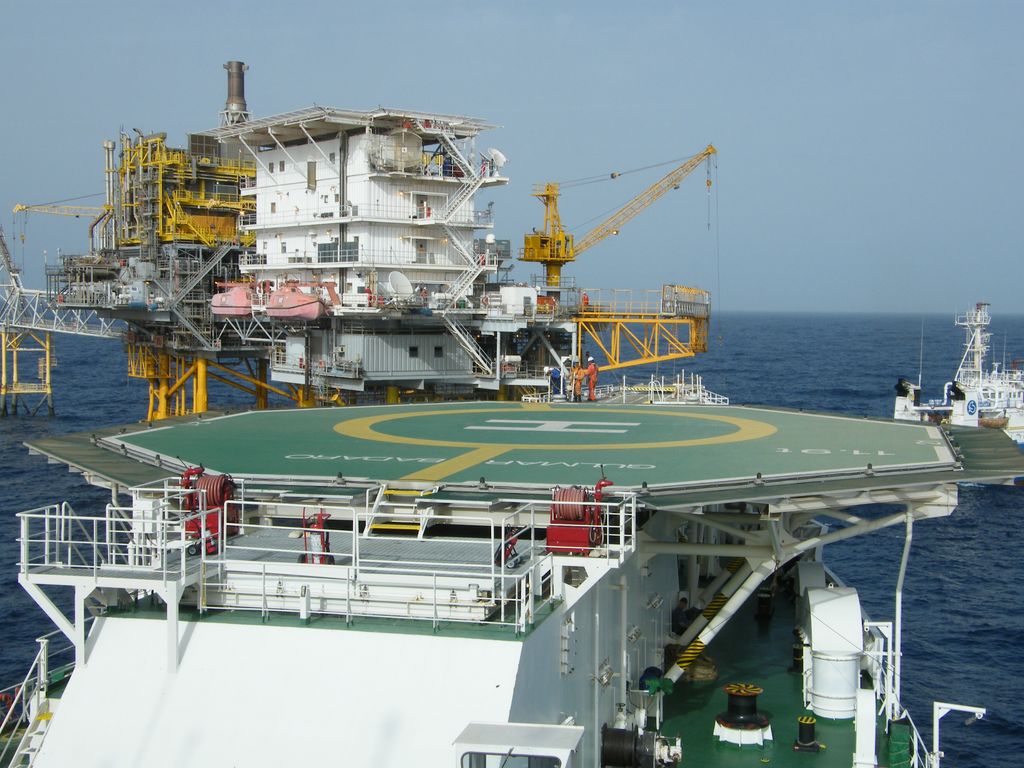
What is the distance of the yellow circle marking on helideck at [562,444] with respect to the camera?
73.4 ft

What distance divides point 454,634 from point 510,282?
35.6m

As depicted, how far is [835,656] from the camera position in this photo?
17.5m

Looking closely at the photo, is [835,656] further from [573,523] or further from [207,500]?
[207,500]

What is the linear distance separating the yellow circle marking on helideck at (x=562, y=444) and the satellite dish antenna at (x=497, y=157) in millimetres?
17671

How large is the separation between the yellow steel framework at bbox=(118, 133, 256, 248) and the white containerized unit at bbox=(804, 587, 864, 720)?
1553 inches

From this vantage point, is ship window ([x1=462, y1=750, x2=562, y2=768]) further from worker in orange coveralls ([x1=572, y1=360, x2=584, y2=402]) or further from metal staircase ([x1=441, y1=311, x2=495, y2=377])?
metal staircase ([x1=441, y1=311, x2=495, y2=377])

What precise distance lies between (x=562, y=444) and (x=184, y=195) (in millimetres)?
36857

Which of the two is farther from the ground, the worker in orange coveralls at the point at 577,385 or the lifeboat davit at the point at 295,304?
the lifeboat davit at the point at 295,304

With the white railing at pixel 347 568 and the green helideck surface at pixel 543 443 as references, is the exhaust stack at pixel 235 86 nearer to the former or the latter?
the green helideck surface at pixel 543 443

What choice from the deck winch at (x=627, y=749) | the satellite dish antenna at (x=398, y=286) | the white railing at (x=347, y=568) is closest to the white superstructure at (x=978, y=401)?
the satellite dish antenna at (x=398, y=286)

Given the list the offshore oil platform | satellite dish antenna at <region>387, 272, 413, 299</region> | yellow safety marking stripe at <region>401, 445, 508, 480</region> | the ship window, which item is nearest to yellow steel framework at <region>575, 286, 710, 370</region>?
the offshore oil platform

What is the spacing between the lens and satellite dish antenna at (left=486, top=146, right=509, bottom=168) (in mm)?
44188

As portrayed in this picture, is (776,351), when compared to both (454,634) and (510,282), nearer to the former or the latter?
(510,282)

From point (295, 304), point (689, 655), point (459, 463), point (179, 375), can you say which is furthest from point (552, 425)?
point (179, 375)
